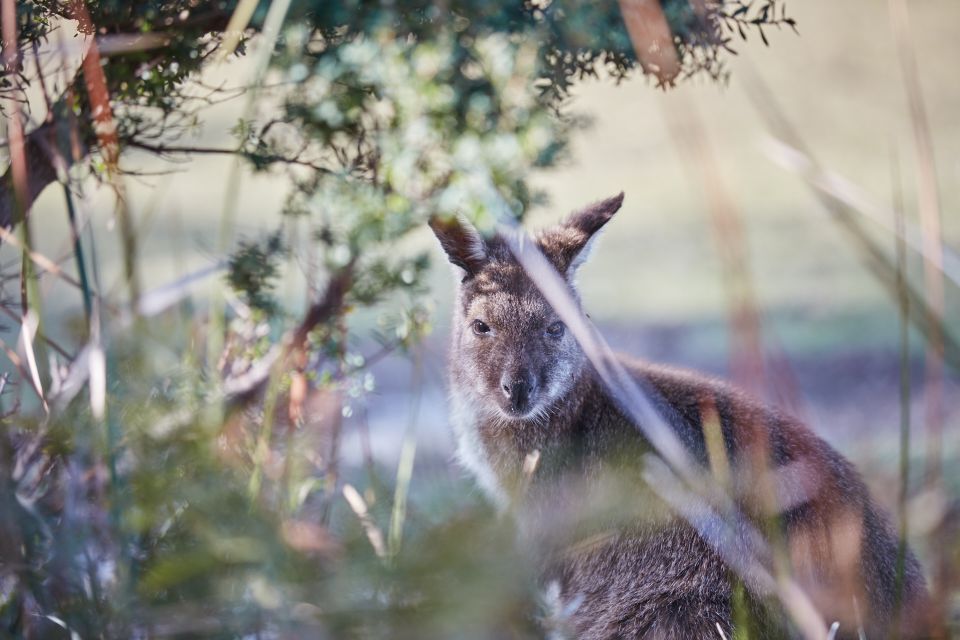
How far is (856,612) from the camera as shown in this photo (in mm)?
2430

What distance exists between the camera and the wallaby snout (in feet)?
10.0

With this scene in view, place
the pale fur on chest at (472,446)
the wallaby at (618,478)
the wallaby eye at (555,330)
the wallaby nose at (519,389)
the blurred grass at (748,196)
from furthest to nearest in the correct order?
the blurred grass at (748,196), the pale fur on chest at (472,446), the wallaby eye at (555,330), the wallaby nose at (519,389), the wallaby at (618,478)

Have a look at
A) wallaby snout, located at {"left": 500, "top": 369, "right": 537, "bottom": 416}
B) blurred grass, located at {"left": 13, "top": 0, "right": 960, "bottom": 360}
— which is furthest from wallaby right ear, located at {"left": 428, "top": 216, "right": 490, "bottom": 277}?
blurred grass, located at {"left": 13, "top": 0, "right": 960, "bottom": 360}

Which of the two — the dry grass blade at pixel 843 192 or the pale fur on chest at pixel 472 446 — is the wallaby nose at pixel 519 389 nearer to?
the pale fur on chest at pixel 472 446

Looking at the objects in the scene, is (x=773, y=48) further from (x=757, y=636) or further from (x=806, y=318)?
(x=757, y=636)

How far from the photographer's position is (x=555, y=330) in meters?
3.24

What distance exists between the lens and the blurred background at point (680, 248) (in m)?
3.33

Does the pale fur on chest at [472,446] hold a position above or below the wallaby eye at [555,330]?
below

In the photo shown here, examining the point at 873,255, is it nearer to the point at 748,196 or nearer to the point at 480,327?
the point at 480,327

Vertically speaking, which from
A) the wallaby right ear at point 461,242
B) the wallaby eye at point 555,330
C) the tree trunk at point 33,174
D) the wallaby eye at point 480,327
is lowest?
the wallaby eye at point 555,330

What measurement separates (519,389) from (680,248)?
4472 mm

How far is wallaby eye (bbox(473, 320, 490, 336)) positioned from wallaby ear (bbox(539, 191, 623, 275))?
311 millimetres

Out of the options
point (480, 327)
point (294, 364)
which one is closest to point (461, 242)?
point (480, 327)

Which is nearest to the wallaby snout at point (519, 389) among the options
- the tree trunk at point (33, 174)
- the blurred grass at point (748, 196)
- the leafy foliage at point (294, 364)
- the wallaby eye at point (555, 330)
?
the wallaby eye at point (555, 330)
